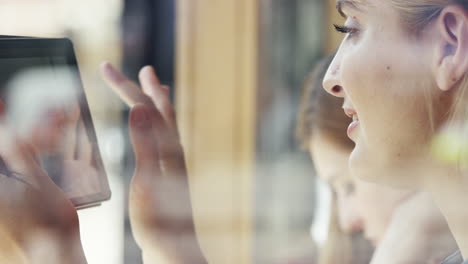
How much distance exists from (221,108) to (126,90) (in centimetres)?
45

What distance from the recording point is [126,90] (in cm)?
68

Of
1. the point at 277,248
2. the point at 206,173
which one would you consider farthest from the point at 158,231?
the point at 277,248

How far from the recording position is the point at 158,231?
65 centimetres

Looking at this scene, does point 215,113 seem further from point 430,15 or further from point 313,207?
point 430,15

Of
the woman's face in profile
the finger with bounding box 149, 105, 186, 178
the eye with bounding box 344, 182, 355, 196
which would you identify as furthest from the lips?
the eye with bounding box 344, 182, 355, 196

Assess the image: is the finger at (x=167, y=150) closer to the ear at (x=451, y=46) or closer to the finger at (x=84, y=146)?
the finger at (x=84, y=146)

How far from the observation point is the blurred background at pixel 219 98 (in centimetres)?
65

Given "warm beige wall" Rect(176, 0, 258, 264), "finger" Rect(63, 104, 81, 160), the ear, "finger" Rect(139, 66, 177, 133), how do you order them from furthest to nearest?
"warm beige wall" Rect(176, 0, 258, 264)
"finger" Rect(139, 66, 177, 133)
"finger" Rect(63, 104, 81, 160)
the ear

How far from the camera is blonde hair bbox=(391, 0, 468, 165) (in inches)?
18.8

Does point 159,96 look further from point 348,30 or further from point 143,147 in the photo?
point 348,30

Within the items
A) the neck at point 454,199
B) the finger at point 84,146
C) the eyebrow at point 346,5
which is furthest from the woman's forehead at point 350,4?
the finger at point 84,146

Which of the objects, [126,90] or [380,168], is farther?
[126,90]

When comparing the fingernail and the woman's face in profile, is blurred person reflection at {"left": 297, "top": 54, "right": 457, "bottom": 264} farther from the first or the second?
the fingernail

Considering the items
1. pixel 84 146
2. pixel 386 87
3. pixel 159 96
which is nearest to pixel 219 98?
pixel 159 96
